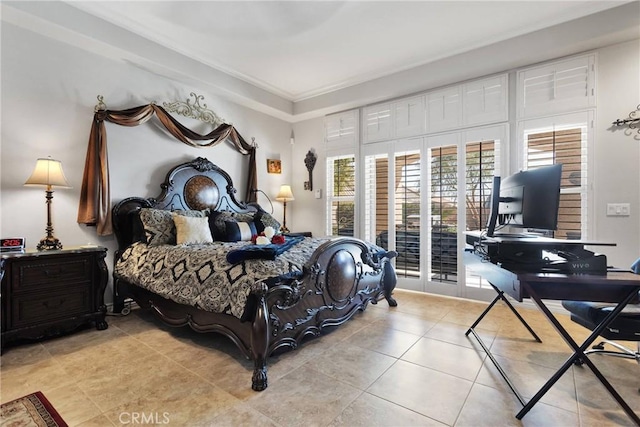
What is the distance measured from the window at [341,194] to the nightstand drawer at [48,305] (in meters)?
3.29

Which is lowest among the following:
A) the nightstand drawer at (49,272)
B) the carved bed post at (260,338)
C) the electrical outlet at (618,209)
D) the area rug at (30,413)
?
the area rug at (30,413)

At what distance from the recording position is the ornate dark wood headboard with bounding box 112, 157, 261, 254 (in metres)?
3.26

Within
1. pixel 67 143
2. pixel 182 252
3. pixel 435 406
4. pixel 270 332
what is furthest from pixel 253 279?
pixel 67 143

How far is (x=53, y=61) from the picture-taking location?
2.90 m

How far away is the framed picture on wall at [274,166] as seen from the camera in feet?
16.7

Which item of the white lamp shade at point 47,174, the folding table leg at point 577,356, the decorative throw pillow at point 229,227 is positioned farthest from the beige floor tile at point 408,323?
the white lamp shade at point 47,174

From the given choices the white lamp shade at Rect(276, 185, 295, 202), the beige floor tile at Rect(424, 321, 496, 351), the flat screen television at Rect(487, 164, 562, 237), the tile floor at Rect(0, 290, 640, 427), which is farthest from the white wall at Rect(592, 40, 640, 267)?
the white lamp shade at Rect(276, 185, 295, 202)

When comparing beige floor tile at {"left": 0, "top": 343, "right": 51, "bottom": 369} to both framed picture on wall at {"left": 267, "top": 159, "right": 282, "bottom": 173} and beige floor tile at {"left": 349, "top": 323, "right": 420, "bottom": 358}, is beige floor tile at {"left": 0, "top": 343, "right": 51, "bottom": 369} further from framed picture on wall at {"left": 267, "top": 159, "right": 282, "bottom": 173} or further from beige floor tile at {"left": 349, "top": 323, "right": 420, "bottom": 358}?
framed picture on wall at {"left": 267, "top": 159, "right": 282, "bottom": 173}

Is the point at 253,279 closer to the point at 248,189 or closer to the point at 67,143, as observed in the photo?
the point at 67,143

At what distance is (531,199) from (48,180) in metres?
3.68

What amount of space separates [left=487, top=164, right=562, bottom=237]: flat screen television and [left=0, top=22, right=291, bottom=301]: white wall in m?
3.63

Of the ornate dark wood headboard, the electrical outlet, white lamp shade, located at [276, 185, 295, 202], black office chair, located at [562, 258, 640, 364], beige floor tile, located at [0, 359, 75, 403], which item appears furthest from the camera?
white lamp shade, located at [276, 185, 295, 202]

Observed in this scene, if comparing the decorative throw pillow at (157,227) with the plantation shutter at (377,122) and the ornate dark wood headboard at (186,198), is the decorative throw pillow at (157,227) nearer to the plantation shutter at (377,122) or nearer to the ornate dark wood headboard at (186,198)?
the ornate dark wood headboard at (186,198)

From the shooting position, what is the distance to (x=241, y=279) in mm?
2039
